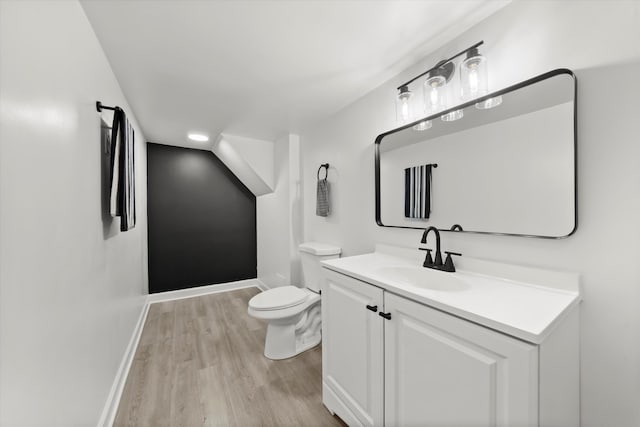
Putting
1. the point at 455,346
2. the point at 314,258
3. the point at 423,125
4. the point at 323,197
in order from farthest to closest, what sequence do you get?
the point at 323,197
the point at 314,258
the point at 423,125
the point at 455,346

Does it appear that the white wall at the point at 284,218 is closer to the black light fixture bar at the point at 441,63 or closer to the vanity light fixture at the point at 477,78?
the black light fixture bar at the point at 441,63

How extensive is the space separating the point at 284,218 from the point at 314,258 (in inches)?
34.9

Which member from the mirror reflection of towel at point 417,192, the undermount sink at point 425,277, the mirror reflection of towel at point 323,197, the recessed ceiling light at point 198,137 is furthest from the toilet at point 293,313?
the recessed ceiling light at point 198,137

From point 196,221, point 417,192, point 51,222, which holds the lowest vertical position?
point 196,221

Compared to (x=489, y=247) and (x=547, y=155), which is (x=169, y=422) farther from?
(x=547, y=155)

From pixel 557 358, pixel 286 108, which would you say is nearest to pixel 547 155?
pixel 557 358

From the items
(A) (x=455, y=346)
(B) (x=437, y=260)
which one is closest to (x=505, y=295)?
(A) (x=455, y=346)

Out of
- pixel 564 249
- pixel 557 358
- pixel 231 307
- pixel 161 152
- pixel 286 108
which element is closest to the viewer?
pixel 557 358

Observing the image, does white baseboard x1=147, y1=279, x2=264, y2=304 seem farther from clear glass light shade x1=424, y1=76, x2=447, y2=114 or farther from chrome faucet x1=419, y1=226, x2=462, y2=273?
clear glass light shade x1=424, y1=76, x2=447, y2=114

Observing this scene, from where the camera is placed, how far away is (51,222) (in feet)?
2.81

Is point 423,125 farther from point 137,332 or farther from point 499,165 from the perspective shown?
point 137,332

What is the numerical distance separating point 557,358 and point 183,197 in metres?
3.80

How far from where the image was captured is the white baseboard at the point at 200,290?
10.6ft

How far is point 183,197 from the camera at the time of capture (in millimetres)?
3408
